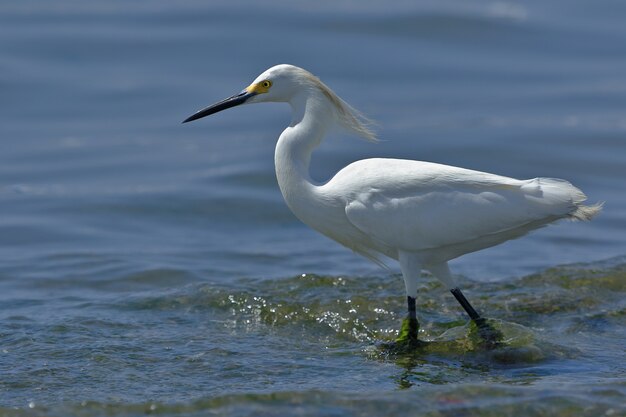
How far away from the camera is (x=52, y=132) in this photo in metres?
15.3

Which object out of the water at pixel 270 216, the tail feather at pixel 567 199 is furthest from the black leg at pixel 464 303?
the tail feather at pixel 567 199

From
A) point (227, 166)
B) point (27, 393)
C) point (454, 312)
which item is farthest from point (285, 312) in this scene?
point (227, 166)

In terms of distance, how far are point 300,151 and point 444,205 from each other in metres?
1.16

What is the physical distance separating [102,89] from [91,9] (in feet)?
10.8

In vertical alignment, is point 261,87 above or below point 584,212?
above

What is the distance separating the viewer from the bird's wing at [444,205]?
25.8 ft

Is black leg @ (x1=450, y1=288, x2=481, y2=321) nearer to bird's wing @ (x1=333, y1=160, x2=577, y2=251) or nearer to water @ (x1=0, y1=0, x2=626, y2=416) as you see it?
water @ (x1=0, y1=0, x2=626, y2=416)

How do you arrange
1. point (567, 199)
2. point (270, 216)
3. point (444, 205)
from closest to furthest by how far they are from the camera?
1. point (567, 199)
2. point (444, 205)
3. point (270, 216)

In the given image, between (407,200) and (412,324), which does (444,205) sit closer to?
(407,200)

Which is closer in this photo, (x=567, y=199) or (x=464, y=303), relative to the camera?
(x=567, y=199)

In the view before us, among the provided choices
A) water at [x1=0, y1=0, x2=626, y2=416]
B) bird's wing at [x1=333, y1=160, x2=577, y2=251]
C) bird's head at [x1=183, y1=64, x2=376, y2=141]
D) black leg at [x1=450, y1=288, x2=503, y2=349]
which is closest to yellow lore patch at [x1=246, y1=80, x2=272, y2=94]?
bird's head at [x1=183, y1=64, x2=376, y2=141]

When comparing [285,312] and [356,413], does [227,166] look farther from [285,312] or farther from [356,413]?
[356,413]

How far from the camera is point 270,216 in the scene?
13.0m

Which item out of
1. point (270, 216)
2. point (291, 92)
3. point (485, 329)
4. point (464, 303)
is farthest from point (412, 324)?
point (270, 216)
